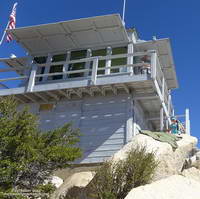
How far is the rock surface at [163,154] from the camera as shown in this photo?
450 inches

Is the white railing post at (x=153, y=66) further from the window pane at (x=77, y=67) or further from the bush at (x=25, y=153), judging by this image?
the bush at (x=25, y=153)

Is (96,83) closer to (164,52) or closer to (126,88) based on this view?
(126,88)

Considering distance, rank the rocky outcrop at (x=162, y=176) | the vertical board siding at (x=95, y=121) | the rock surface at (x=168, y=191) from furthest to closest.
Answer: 1. the vertical board siding at (x=95, y=121)
2. the rocky outcrop at (x=162, y=176)
3. the rock surface at (x=168, y=191)

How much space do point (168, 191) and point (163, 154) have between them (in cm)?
432

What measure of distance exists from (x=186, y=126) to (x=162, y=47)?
4.80m

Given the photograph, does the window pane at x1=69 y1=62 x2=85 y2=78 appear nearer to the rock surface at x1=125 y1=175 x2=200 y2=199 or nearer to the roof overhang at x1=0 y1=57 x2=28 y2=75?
the roof overhang at x1=0 y1=57 x2=28 y2=75

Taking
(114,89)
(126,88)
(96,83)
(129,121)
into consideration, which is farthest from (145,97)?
(96,83)

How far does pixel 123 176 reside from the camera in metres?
9.25

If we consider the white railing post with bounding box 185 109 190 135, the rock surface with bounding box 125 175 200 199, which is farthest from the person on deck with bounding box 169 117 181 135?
the rock surface with bounding box 125 175 200 199

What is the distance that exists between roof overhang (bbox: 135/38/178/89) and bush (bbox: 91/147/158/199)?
9406 mm

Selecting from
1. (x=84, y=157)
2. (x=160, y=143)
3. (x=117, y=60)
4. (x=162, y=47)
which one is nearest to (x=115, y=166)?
(x=160, y=143)

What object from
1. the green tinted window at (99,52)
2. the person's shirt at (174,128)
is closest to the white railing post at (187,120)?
the person's shirt at (174,128)

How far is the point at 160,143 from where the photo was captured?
1276 cm

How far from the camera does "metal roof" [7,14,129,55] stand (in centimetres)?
1652
